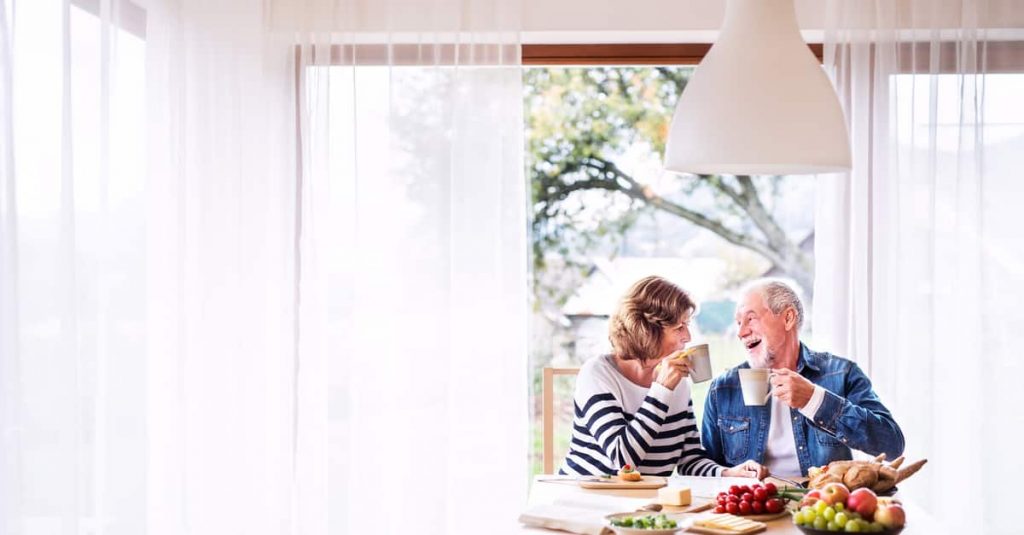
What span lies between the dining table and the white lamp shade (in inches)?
26.7

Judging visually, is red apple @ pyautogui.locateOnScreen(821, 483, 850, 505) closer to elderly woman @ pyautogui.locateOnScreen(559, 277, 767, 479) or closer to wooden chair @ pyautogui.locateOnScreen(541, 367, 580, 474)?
elderly woman @ pyautogui.locateOnScreen(559, 277, 767, 479)

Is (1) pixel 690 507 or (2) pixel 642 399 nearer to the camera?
(1) pixel 690 507

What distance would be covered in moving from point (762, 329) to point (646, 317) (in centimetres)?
31

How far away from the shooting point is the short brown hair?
269cm

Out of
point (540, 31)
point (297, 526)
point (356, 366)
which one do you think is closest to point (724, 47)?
point (540, 31)

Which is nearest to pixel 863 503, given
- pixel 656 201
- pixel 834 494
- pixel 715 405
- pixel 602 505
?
pixel 834 494

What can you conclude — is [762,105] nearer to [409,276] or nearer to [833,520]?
[833,520]

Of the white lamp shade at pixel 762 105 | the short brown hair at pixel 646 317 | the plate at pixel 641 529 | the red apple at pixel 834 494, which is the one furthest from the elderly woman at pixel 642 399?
the white lamp shade at pixel 762 105

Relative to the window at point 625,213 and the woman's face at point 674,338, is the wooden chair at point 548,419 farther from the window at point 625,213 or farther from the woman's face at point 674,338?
the window at point 625,213

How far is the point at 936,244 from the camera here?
10.3 ft

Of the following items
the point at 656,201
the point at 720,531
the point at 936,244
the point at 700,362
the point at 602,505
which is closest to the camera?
the point at 720,531

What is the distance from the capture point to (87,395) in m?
2.21

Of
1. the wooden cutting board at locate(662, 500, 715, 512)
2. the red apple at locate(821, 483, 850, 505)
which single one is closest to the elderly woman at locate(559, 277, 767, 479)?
the wooden cutting board at locate(662, 500, 715, 512)

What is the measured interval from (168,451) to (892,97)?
230 centimetres
